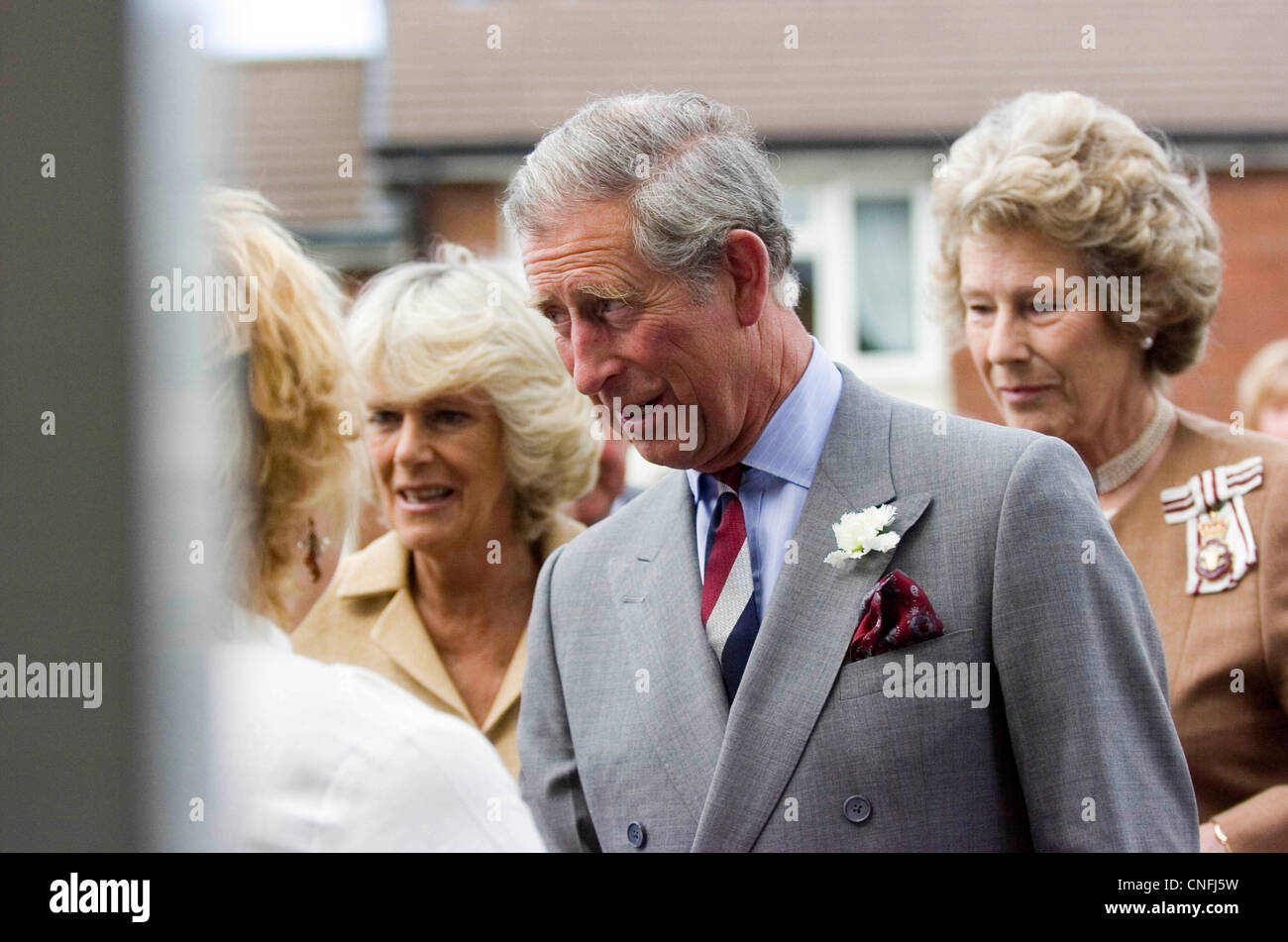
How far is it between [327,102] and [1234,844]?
7.32ft

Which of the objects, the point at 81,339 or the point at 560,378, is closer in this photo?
the point at 81,339

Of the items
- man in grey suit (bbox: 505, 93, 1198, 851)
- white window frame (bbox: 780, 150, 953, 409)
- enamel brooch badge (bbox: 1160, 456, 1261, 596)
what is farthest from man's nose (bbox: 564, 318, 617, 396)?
white window frame (bbox: 780, 150, 953, 409)

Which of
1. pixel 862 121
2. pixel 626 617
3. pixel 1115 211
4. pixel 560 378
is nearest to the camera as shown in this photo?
pixel 626 617

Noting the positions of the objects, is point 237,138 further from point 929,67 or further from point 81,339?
point 929,67

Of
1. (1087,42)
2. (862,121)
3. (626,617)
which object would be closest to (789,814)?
(626,617)

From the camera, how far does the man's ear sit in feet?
6.49

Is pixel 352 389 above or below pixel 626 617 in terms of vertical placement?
above

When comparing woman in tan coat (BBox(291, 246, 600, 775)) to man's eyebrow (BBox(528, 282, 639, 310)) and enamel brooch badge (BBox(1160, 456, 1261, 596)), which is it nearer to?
man's eyebrow (BBox(528, 282, 639, 310))

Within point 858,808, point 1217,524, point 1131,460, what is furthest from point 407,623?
point 1217,524

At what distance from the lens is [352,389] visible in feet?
7.86

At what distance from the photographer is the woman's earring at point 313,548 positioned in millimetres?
2336

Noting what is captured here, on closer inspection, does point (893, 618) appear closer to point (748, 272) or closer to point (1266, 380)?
point (748, 272)

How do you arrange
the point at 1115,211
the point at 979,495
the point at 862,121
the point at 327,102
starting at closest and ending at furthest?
the point at 979,495 < the point at 1115,211 < the point at 327,102 < the point at 862,121

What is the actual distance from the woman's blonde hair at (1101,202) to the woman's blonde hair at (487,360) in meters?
0.79
